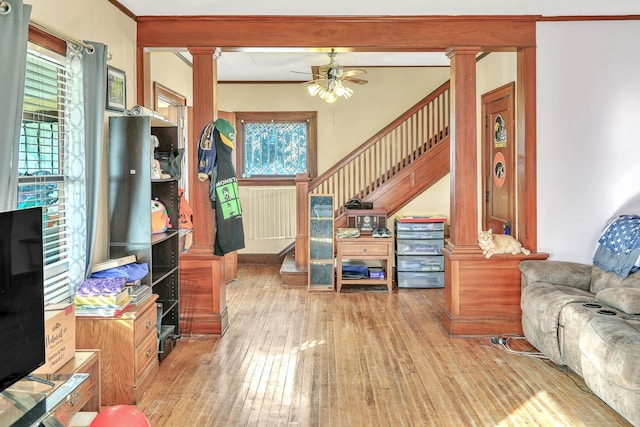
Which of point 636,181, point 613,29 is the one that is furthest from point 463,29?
point 636,181

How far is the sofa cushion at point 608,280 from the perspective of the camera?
427 centimetres

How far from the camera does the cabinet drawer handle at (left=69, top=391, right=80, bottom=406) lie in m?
2.40

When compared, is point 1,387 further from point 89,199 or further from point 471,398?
point 471,398


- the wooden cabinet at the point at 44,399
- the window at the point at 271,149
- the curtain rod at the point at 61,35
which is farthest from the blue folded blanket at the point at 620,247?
the window at the point at 271,149

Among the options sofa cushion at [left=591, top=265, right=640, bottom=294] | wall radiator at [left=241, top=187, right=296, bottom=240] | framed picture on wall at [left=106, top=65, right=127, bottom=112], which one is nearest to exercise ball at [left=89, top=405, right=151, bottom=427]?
framed picture on wall at [left=106, top=65, right=127, bottom=112]

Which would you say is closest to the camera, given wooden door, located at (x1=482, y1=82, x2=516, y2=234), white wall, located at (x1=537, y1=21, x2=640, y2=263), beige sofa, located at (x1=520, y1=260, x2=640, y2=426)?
beige sofa, located at (x1=520, y1=260, x2=640, y2=426)

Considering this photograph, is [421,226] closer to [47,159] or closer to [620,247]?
[620,247]

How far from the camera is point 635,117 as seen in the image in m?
4.95

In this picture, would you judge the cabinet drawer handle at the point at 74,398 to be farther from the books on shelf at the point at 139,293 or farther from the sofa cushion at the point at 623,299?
the sofa cushion at the point at 623,299

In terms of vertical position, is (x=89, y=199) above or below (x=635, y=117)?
below

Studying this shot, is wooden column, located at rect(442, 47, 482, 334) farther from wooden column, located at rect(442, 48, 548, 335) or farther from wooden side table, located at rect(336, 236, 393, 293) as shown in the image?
wooden side table, located at rect(336, 236, 393, 293)

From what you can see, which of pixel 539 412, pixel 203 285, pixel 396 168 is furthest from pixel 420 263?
pixel 539 412

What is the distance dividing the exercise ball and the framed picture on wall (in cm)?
243

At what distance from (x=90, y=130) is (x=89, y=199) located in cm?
44
